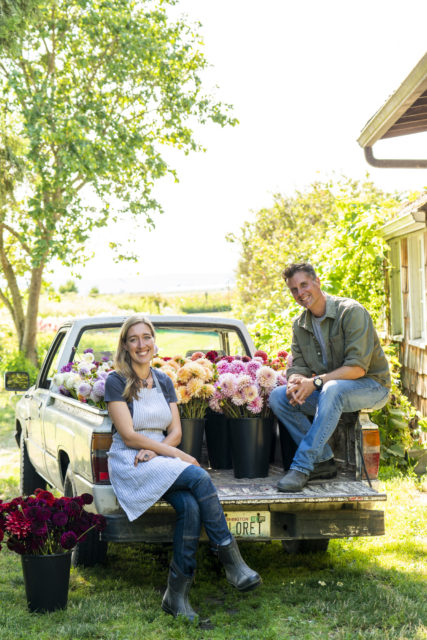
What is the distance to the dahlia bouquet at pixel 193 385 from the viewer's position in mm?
5004

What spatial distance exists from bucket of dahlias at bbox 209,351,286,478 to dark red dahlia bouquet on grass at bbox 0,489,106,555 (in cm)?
99

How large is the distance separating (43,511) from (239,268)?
2038 cm

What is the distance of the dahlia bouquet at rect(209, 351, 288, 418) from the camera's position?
195 inches

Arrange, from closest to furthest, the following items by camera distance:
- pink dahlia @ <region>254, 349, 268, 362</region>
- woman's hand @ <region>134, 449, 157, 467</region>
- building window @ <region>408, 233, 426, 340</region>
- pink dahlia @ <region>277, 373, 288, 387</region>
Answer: woman's hand @ <region>134, 449, 157, 467</region>, pink dahlia @ <region>277, 373, 288, 387</region>, pink dahlia @ <region>254, 349, 268, 362</region>, building window @ <region>408, 233, 426, 340</region>

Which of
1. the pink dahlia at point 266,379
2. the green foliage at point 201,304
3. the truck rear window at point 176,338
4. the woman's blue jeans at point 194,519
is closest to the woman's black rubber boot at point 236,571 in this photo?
the woman's blue jeans at point 194,519

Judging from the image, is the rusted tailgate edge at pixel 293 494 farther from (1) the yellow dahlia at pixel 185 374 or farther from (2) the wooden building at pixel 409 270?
(2) the wooden building at pixel 409 270

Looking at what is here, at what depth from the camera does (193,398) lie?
5141 mm

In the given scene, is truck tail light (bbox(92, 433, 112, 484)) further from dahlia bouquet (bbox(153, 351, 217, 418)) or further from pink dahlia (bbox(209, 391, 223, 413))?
pink dahlia (bbox(209, 391, 223, 413))

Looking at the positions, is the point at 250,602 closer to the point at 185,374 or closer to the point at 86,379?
the point at 185,374

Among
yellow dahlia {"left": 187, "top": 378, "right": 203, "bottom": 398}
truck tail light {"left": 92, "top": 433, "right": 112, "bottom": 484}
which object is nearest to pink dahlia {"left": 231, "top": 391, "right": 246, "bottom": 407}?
yellow dahlia {"left": 187, "top": 378, "right": 203, "bottom": 398}

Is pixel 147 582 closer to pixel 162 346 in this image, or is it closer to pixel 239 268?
pixel 162 346

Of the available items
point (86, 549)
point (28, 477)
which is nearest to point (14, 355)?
point (28, 477)

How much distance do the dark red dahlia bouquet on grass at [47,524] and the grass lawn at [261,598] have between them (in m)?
0.37

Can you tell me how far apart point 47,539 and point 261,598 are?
4.23ft
